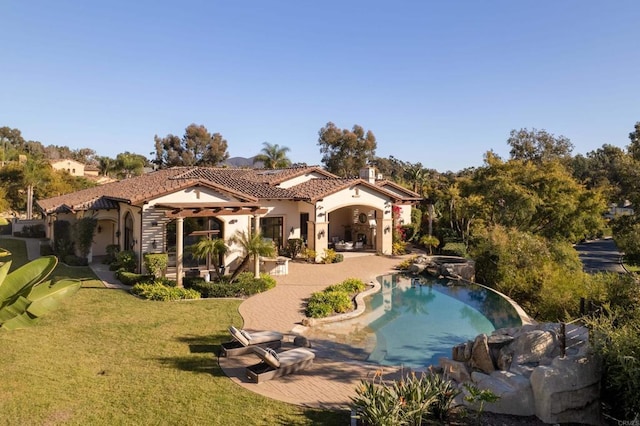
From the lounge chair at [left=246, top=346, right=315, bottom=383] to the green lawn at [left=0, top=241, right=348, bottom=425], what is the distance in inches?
26.0

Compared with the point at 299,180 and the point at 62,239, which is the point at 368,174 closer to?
the point at 299,180

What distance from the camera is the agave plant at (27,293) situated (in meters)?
4.42

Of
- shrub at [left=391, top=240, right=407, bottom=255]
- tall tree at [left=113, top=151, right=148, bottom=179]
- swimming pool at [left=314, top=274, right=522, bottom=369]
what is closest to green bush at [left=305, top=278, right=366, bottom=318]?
swimming pool at [left=314, top=274, right=522, bottom=369]

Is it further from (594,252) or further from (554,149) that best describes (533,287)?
(554,149)

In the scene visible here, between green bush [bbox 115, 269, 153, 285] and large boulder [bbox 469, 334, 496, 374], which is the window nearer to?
green bush [bbox 115, 269, 153, 285]

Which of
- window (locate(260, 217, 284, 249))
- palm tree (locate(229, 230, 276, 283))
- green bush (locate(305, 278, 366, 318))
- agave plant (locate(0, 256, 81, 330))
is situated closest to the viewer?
agave plant (locate(0, 256, 81, 330))

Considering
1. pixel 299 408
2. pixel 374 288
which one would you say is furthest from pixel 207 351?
pixel 374 288

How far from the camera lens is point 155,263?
67.7ft

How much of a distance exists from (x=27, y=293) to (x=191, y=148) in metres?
80.5

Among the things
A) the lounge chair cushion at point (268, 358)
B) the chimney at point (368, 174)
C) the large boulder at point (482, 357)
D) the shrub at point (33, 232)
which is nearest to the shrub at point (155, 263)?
the lounge chair cushion at point (268, 358)

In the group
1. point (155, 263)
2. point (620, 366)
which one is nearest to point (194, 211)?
point (155, 263)

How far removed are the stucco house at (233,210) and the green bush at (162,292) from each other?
1522mm

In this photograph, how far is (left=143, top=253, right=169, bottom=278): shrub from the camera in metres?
20.6

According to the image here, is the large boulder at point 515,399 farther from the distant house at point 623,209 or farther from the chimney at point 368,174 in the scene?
the chimney at point 368,174
